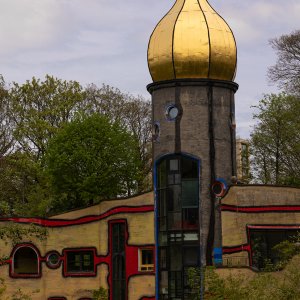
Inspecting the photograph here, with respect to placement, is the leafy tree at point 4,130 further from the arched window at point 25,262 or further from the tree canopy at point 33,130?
the arched window at point 25,262

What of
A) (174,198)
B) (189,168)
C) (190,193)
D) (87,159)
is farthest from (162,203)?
(87,159)

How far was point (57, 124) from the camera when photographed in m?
50.6

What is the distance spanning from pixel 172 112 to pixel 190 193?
3.18m

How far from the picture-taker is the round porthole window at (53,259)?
116 ft

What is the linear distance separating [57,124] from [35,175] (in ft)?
11.3

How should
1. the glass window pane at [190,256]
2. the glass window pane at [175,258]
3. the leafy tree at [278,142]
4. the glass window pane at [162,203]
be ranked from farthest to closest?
the leafy tree at [278,142], the glass window pane at [162,203], the glass window pane at [175,258], the glass window pane at [190,256]

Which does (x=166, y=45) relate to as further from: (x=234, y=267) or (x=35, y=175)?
(x=35, y=175)

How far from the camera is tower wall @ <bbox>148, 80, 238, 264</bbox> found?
3152 cm

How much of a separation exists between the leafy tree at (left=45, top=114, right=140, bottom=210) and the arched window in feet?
23.6

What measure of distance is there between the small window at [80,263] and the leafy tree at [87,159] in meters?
8.85

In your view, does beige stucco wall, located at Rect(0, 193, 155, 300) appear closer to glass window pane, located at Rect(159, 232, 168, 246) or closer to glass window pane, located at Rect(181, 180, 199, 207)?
Answer: glass window pane, located at Rect(159, 232, 168, 246)

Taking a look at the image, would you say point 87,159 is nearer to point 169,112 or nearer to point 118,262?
point 118,262

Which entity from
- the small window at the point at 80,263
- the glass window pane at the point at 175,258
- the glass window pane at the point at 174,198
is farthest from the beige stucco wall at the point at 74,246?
the glass window pane at the point at 175,258

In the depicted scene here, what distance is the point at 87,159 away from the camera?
43.7m
